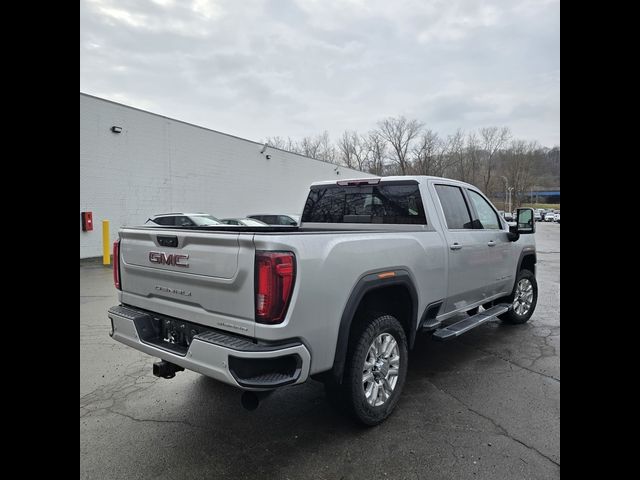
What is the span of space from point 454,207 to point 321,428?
109 inches

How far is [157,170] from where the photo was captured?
53.1 feet

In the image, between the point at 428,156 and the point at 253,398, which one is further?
the point at 428,156

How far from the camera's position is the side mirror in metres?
5.46

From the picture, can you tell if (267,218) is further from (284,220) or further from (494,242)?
(494,242)

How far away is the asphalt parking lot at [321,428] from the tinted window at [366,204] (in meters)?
1.69

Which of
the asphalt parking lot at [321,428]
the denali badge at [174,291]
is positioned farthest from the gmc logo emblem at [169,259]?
the asphalt parking lot at [321,428]

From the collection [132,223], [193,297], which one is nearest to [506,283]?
[193,297]

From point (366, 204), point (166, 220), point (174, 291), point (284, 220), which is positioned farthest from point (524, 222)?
point (284, 220)

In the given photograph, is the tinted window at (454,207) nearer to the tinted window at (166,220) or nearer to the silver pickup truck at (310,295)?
the silver pickup truck at (310,295)

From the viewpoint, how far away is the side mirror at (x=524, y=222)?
215 inches
